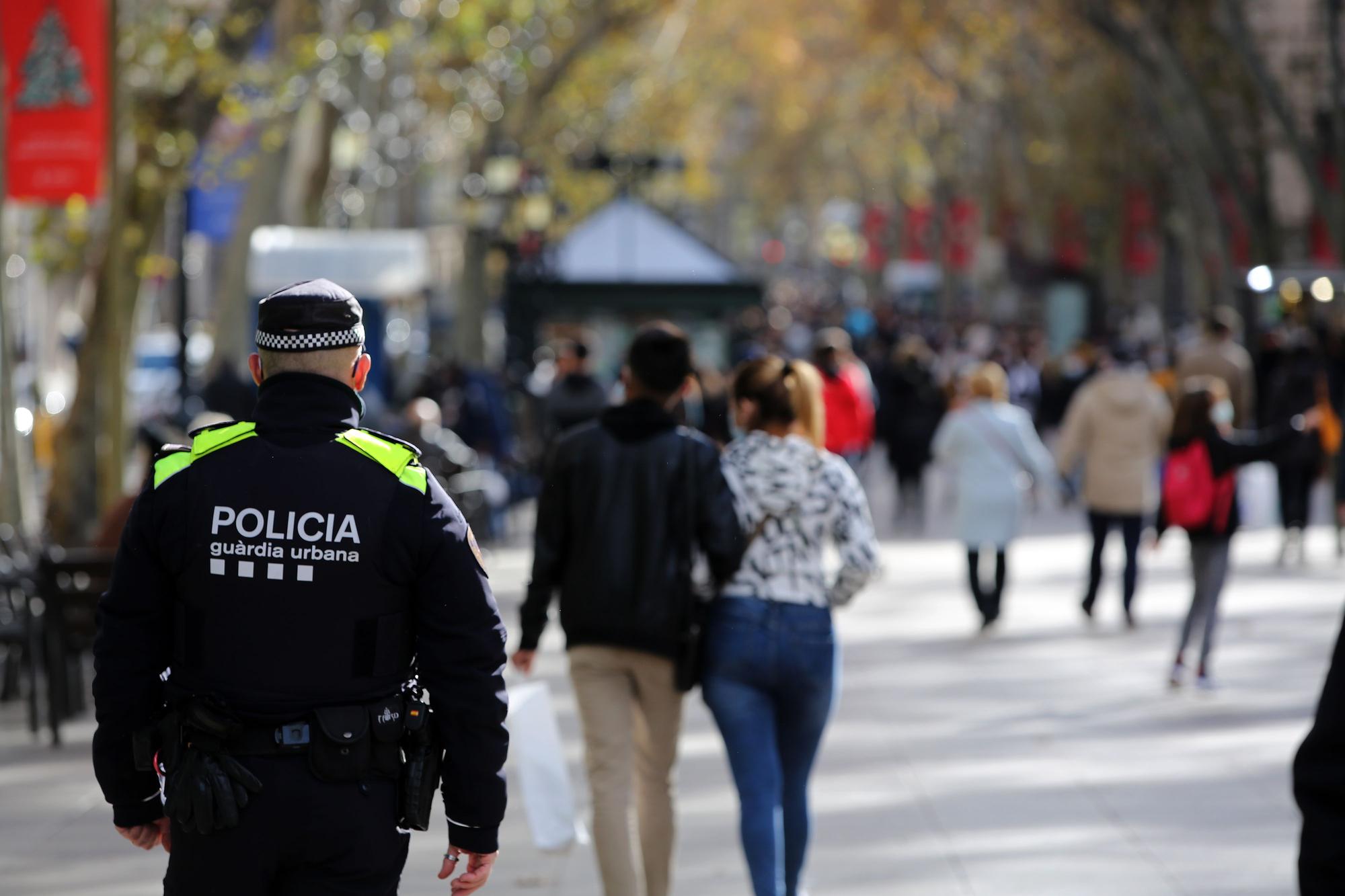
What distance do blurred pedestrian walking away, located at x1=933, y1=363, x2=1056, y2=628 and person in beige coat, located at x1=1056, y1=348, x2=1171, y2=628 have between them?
340mm

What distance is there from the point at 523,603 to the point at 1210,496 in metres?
5.86

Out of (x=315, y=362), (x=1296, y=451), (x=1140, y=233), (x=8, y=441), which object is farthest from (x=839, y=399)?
(x=1140, y=233)

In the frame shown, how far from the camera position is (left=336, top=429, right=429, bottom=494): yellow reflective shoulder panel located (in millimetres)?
4137

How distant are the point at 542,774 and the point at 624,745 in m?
0.41

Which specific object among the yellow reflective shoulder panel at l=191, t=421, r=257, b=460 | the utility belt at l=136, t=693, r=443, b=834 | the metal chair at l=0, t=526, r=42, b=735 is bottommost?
the metal chair at l=0, t=526, r=42, b=735

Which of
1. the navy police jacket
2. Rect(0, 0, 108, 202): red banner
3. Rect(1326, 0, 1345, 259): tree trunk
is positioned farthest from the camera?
Rect(1326, 0, 1345, 259): tree trunk

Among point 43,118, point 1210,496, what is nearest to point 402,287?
point 43,118

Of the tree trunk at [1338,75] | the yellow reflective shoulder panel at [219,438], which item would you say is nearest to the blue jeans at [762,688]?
the yellow reflective shoulder panel at [219,438]

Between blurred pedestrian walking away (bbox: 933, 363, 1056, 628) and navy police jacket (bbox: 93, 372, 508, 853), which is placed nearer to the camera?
navy police jacket (bbox: 93, 372, 508, 853)

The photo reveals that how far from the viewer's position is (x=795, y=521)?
6.45 m

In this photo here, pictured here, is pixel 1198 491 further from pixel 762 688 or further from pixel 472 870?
pixel 472 870

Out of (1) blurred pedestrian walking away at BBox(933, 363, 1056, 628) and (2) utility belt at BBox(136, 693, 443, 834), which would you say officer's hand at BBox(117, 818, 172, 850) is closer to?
(2) utility belt at BBox(136, 693, 443, 834)

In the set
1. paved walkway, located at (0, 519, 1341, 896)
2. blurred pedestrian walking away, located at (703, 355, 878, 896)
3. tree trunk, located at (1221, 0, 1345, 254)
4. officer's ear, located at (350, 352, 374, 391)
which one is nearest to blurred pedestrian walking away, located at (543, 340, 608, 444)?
paved walkway, located at (0, 519, 1341, 896)

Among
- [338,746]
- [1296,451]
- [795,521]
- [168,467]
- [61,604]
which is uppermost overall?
[168,467]
